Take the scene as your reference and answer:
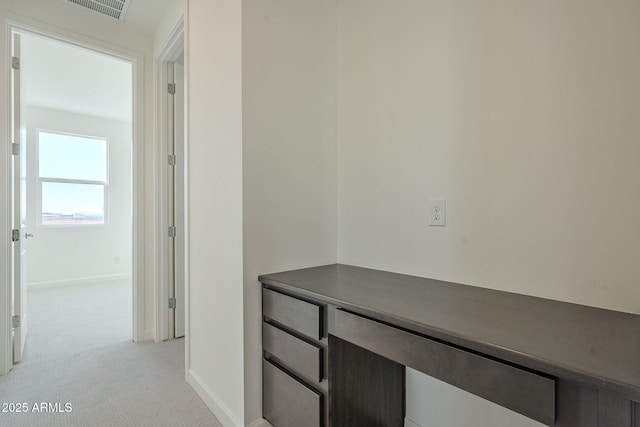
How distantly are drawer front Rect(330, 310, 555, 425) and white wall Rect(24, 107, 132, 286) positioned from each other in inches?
221

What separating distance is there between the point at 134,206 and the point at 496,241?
270 cm

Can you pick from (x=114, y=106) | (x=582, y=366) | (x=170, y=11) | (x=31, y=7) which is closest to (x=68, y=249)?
(x=114, y=106)

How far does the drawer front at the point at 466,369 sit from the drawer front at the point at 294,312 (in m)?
0.18

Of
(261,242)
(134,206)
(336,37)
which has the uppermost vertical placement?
(336,37)

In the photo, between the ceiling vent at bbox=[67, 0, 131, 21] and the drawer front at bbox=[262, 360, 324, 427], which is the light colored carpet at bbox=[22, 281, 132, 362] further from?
the ceiling vent at bbox=[67, 0, 131, 21]

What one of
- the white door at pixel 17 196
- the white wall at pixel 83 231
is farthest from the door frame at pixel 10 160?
the white wall at pixel 83 231

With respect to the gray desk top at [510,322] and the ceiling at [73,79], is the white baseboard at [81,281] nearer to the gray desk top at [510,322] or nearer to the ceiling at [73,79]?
the ceiling at [73,79]

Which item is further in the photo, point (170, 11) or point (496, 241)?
point (170, 11)

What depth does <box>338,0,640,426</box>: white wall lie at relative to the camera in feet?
3.30

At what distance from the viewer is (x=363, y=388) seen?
1.36 meters

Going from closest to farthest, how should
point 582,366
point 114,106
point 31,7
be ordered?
point 582,366 → point 31,7 → point 114,106

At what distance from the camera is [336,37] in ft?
6.23

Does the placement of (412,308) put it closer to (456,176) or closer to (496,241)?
(496,241)

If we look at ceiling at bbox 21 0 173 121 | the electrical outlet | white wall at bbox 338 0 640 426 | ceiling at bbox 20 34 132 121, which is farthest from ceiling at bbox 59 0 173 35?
the electrical outlet
